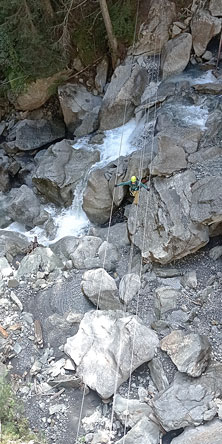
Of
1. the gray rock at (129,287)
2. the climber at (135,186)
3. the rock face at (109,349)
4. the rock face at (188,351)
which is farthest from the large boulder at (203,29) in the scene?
the rock face at (188,351)

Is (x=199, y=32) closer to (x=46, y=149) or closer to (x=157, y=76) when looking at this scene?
(x=157, y=76)

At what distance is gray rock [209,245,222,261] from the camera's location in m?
9.95

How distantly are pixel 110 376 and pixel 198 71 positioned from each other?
1089cm

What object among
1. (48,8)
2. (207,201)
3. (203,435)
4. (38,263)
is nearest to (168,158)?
(207,201)

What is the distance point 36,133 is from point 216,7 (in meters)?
8.14

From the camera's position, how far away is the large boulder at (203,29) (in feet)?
44.3

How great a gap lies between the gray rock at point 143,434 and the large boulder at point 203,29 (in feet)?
40.1

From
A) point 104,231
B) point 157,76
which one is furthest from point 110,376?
point 157,76

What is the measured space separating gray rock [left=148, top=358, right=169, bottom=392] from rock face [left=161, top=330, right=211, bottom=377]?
334 millimetres

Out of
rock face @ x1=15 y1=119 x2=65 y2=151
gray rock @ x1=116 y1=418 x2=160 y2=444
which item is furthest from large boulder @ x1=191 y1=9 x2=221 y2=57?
gray rock @ x1=116 y1=418 x2=160 y2=444

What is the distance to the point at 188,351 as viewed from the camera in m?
8.05

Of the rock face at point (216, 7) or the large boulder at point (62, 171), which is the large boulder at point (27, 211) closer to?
the large boulder at point (62, 171)

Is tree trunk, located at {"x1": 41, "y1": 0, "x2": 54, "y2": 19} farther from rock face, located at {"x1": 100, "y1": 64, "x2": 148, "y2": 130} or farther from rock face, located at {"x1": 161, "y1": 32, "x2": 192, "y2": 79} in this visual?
rock face, located at {"x1": 161, "y1": 32, "x2": 192, "y2": 79}

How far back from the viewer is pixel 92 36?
1472 centimetres
